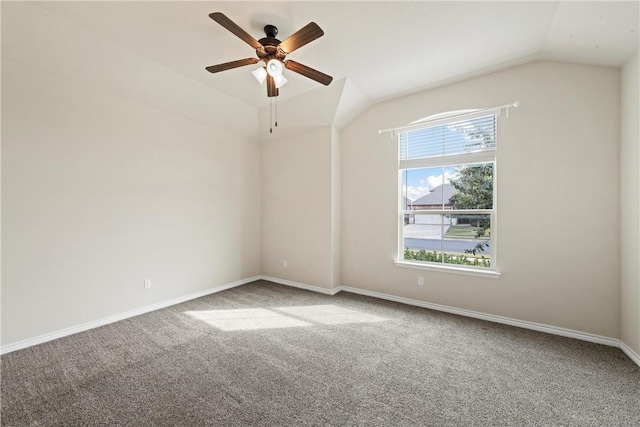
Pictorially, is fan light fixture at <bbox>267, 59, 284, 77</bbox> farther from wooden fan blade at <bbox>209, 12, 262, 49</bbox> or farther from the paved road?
the paved road

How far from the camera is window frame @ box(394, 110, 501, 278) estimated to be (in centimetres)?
312

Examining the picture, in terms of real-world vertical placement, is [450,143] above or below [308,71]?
below

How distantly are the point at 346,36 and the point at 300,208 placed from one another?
2651 millimetres

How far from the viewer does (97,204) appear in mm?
2988

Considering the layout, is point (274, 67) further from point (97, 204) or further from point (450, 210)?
point (450, 210)

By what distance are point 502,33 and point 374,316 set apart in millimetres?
3298

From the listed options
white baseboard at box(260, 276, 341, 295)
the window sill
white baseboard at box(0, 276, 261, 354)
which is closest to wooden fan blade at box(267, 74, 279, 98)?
the window sill

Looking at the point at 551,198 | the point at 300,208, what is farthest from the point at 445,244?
the point at 300,208

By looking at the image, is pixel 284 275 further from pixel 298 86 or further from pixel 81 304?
pixel 298 86

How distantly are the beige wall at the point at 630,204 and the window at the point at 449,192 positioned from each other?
102cm

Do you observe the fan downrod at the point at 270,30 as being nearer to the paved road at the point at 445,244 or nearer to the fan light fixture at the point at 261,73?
the fan light fixture at the point at 261,73

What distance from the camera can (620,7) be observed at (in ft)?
6.21

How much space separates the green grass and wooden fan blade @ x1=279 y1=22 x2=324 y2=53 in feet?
9.26

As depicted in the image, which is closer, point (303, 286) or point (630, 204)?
point (630, 204)
